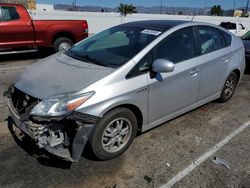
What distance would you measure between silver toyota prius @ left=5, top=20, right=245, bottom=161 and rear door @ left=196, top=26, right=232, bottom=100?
2 cm

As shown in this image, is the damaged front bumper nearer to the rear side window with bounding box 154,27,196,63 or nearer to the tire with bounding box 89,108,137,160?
the tire with bounding box 89,108,137,160

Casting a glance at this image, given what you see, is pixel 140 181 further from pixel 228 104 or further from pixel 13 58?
pixel 13 58

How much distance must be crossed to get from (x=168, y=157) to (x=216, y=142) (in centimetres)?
85

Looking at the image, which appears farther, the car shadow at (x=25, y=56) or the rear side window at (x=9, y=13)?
the car shadow at (x=25, y=56)

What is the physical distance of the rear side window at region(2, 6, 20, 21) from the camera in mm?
7891

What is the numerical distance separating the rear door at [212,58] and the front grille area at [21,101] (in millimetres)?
2453

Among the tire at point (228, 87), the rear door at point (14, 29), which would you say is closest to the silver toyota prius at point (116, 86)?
the tire at point (228, 87)

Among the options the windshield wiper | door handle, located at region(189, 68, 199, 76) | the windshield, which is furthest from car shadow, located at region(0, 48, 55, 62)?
door handle, located at region(189, 68, 199, 76)

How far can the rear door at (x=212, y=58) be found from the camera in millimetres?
3978

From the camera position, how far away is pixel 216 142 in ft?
11.8

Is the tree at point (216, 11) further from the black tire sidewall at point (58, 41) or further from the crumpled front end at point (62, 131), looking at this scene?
the crumpled front end at point (62, 131)

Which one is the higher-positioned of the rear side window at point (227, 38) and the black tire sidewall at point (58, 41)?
the rear side window at point (227, 38)

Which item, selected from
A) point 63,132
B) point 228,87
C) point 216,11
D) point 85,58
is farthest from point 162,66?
point 216,11

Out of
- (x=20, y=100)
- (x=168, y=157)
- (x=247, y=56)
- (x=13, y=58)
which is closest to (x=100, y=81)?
(x=20, y=100)
